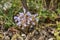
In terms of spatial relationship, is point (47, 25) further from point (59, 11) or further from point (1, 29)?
point (1, 29)

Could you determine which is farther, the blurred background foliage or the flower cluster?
the blurred background foliage

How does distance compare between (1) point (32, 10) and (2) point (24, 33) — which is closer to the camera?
(2) point (24, 33)

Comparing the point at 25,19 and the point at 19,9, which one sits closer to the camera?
the point at 25,19

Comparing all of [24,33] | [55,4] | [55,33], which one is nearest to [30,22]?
[24,33]

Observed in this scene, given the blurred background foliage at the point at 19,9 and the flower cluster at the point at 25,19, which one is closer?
the flower cluster at the point at 25,19

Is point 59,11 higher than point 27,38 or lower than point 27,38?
higher

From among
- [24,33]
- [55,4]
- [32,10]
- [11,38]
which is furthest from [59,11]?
[11,38]

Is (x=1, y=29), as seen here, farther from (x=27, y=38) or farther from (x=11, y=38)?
(x=27, y=38)
